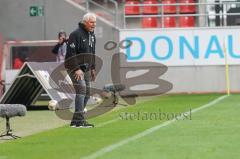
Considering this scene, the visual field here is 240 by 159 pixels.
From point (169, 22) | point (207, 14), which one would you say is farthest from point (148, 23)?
point (207, 14)

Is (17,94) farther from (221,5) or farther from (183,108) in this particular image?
(221,5)

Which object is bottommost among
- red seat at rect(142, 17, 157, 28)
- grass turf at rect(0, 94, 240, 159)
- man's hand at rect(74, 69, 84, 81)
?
grass turf at rect(0, 94, 240, 159)

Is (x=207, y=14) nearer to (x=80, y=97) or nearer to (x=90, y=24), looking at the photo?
(x=90, y=24)

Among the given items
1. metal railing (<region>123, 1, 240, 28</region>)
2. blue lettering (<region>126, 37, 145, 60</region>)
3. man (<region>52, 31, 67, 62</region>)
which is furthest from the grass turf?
metal railing (<region>123, 1, 240, 28</region>)

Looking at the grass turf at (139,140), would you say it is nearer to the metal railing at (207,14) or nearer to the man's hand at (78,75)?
the man's hand at (78,75)

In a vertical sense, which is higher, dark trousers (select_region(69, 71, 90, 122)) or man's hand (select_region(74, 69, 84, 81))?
man's hand (select_region(74, 69, 84, 81))

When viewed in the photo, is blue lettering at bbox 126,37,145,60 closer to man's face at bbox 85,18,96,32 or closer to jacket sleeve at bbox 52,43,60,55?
jacket sleeve at bbox 52,43,60,55

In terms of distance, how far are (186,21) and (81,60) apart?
15.3 m

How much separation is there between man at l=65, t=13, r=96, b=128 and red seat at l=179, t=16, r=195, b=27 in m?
14.8

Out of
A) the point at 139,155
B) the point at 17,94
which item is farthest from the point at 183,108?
the point at 139,155

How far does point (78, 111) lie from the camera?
13.3m

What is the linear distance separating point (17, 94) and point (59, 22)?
6701mm

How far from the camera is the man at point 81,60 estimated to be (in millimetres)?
13375

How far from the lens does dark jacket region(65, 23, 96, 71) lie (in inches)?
530
